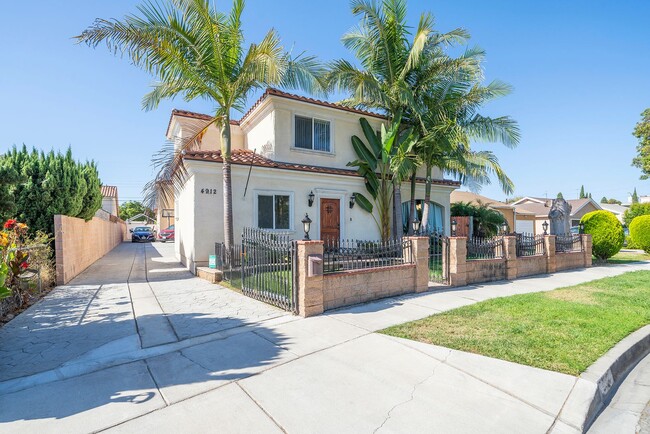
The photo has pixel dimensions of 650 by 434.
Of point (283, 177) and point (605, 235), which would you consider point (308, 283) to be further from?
point (605, 235)

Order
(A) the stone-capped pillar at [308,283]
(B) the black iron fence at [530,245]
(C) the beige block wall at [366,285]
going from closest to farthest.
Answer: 1. (A) the stone-capped pillar at [308,283]
2. (C) the beige block wall at [366,285]
3. (B) the black iron fence at [530,245]

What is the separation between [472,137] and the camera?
41.3ft

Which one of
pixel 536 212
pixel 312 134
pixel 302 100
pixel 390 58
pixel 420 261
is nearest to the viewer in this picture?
pixel 420 261

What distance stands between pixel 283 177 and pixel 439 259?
21.1 feet

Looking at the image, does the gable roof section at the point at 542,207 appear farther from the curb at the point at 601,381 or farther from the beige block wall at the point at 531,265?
the curb at the point at 601,381

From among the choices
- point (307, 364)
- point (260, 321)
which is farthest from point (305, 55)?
point (307, 364)

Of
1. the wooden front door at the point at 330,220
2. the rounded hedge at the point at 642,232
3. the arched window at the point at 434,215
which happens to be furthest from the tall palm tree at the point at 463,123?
the rounded hedge at the point at 642,232

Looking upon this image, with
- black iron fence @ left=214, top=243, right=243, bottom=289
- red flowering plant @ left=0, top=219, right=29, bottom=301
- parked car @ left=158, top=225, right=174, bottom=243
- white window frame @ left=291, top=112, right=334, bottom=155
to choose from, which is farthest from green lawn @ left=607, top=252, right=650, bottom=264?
parked car @ left=158, top=225, right=174, bottom=243

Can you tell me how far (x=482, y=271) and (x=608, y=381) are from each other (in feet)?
18.9

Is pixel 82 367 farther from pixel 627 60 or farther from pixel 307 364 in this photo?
pixel 627 60

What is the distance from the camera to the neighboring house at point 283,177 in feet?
35.1

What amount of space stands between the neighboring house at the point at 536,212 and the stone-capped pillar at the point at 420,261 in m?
29.4

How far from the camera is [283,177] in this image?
11.8m

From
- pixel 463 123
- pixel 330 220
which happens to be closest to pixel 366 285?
pixel 330 220
